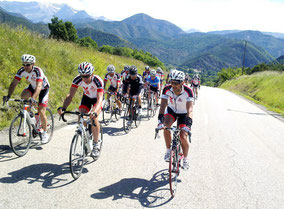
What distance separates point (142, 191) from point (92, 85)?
2537 millimetres

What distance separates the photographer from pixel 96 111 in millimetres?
4367

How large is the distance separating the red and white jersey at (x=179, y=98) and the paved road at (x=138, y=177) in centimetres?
142

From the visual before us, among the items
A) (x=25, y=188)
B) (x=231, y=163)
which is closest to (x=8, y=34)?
(x=25, y=188)

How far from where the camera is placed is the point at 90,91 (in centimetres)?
507

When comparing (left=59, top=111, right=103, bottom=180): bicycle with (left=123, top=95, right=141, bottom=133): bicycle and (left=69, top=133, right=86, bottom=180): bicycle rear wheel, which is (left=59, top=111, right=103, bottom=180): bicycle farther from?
(left=123, top=95, right=141, bottom=133): bicycle

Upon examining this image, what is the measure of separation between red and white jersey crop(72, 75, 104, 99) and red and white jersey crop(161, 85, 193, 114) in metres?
1.44

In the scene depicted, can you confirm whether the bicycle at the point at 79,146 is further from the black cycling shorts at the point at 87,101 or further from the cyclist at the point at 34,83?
the cyclist at the point at 34,83

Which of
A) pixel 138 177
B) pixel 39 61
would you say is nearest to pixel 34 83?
pixel 138 177

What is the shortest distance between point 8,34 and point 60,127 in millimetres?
6210

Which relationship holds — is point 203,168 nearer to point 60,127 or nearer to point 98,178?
point 98,178

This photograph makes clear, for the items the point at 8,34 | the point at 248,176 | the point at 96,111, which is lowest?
the point at 248,176

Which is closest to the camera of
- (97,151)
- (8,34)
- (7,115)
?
(97,151)

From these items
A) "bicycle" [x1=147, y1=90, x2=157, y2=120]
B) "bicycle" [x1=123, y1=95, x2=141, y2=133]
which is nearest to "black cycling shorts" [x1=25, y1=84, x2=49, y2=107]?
"bicycle" [x1=123, y1=95, x2=141, y2=133]

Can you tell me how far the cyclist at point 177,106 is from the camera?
166 inches
